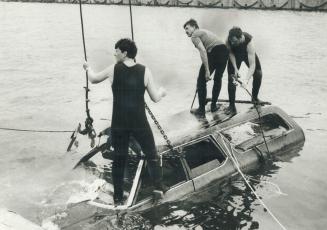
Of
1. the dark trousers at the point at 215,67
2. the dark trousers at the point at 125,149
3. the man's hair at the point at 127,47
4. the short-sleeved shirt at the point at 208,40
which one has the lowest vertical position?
the dark trousers at the point at 125,149

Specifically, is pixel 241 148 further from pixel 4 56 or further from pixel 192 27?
pixel 4 56

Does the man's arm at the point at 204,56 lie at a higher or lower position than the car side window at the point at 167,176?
higher

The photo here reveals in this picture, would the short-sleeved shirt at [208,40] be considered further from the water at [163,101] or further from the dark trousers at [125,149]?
the dark trousers at [125,149]

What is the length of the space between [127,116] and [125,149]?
0.53 meters

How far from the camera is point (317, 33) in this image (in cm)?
2866

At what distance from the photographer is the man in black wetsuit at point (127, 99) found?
Answer: 5.68 metres

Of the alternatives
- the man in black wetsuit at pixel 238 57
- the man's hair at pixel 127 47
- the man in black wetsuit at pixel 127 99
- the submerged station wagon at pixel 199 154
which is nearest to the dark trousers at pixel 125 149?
the man in black wetsuit at pixel 127 99

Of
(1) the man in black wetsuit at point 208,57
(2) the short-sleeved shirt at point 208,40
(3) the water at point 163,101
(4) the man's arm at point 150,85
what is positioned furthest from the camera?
(2) the short-sleeved shirt at point 208,40

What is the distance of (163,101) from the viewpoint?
55.4ft

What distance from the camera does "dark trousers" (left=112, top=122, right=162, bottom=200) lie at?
6.03m

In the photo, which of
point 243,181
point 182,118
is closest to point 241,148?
point 243,181

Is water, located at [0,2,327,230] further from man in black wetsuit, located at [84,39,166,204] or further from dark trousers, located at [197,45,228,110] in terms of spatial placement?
dark trousers, located at [197,45,228,110]

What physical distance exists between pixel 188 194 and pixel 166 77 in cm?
1432

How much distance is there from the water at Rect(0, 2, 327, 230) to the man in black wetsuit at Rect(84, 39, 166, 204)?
101 centimetres
